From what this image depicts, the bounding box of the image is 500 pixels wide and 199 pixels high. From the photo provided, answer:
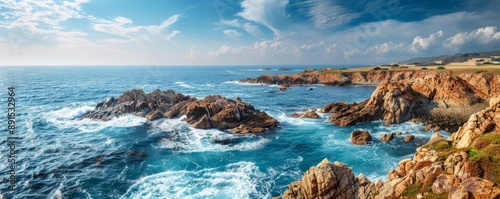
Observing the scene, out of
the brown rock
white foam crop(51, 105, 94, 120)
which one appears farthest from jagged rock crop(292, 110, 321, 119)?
white foam crop(51, 105, 94, 120)

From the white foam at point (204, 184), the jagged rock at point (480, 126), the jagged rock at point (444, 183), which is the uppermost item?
the jagged rock at point (480, 126)

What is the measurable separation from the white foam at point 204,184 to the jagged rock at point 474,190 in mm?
16458

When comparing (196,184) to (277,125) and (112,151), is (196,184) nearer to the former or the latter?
(112,151)

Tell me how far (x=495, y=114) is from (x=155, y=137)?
47.9 meters

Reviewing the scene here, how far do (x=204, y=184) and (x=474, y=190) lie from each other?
79.8 ft

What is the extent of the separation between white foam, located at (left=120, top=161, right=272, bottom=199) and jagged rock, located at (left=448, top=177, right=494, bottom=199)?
16.5 metres

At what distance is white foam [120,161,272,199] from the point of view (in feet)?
92.6

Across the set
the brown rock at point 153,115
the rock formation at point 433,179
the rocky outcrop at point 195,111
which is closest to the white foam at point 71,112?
the rocky outcrop at point 195,111

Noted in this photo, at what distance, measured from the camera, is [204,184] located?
30562 mm

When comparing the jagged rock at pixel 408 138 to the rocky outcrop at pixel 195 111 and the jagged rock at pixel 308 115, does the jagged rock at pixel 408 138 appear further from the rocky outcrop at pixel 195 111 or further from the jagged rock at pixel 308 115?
the rocky outcrop at pixel 195 111

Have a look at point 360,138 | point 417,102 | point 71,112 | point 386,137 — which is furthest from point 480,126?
point 71,112

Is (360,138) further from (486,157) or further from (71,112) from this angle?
(71,112)

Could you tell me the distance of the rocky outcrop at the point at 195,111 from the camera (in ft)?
176

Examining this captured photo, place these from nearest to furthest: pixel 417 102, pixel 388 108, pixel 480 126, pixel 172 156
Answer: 1. pixel 480 126
2. pixel 172 156
3. pixel 388 108
4. pixel 417 102
